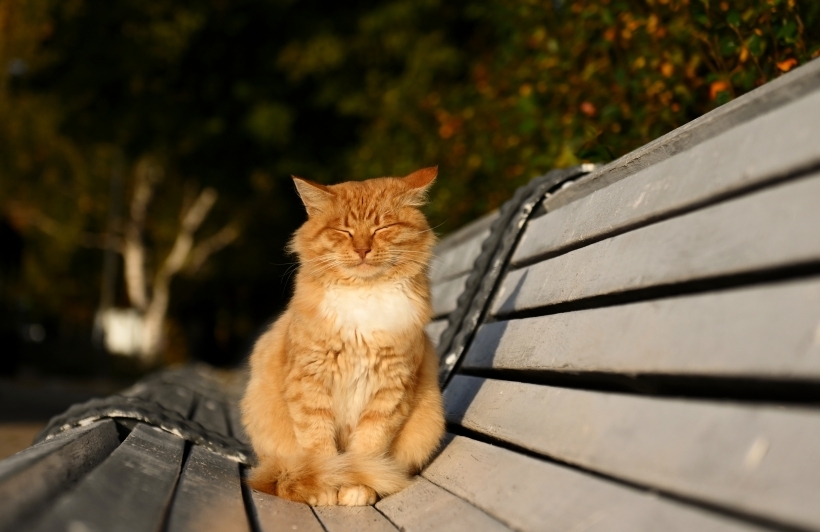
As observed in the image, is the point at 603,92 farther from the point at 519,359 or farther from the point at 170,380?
the point at 170,380

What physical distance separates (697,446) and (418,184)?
1.73 meters

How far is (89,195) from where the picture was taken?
2017cm

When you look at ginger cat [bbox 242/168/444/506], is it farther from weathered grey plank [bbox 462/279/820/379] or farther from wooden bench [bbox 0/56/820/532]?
weathered grey plank [bbox 462/279/820/379]

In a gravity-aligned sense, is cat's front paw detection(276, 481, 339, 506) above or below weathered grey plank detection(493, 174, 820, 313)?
below

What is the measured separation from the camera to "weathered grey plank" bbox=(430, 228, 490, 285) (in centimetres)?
343

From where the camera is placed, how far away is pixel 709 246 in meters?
1.25

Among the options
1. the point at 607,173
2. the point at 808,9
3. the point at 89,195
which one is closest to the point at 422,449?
the point at 607,173

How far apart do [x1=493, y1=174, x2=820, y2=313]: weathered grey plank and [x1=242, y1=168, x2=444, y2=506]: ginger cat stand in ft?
2.03

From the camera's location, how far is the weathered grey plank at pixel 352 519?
68.2 inches

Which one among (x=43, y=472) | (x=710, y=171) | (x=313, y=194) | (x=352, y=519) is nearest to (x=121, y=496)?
(x=43, y=472)

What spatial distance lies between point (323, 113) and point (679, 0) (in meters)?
10.0

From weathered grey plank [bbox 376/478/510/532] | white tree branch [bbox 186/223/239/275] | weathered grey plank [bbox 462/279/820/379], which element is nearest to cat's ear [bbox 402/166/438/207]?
weathered grey plank [bbox 462/279/820/379]

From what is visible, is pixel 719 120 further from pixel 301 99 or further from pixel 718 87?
pixel 301 99

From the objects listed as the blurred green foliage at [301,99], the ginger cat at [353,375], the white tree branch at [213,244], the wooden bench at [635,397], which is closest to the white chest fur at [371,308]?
the ginger cat at [353,375]
